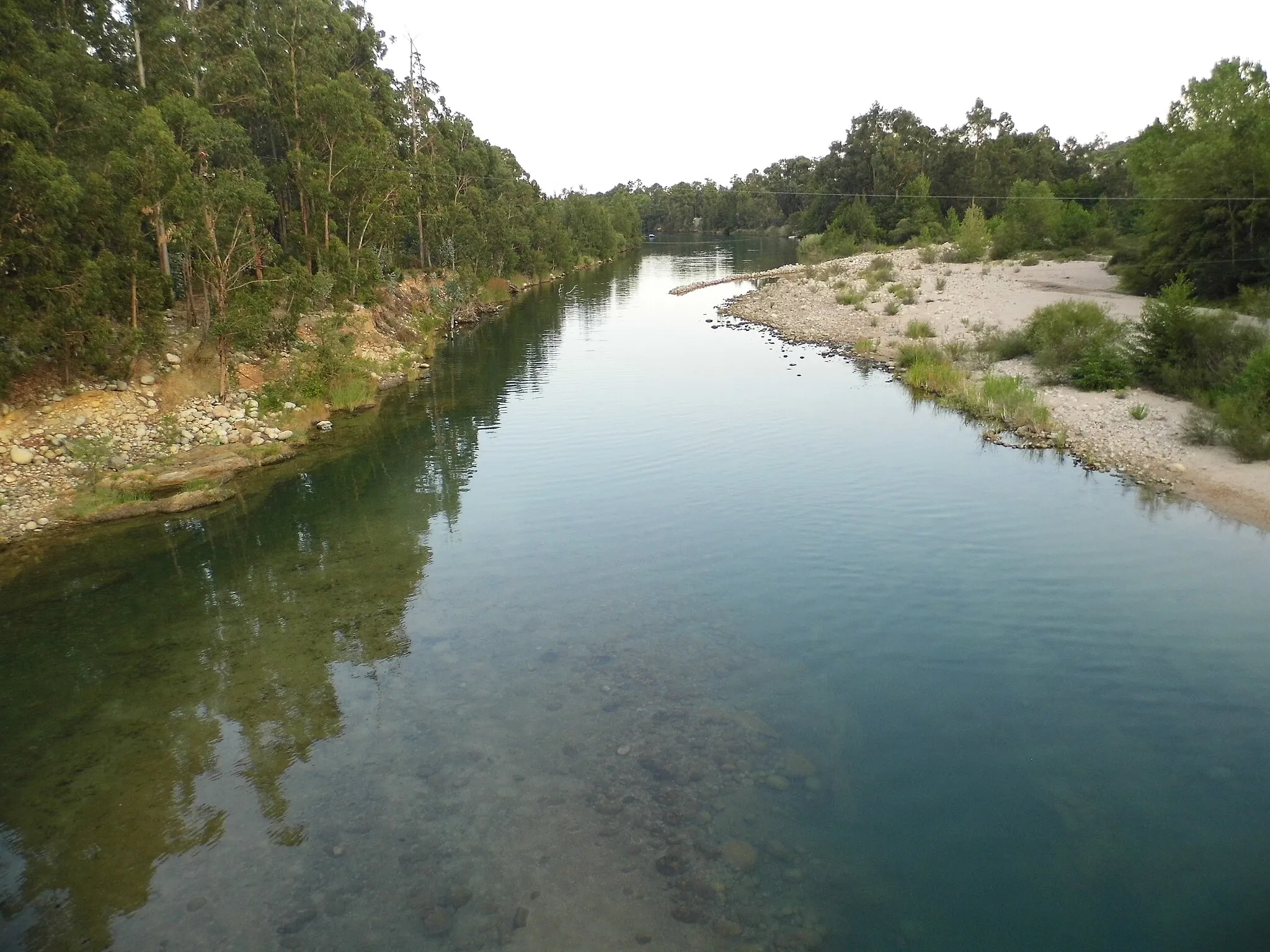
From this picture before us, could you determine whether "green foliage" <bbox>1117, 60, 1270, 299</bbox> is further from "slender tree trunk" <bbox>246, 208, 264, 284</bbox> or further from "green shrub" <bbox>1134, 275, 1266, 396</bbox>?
"slender tree trunk" <bbox>246, 208, 264, 284</bbox>

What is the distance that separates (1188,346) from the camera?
25219 mm

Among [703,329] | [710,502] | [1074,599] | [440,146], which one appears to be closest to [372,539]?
[710,502]

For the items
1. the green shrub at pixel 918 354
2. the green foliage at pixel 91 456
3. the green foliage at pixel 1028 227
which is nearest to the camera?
the green foliage at pixel 91 456

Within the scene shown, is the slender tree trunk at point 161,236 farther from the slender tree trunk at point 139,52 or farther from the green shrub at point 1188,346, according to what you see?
the green shrub at point 1188,346

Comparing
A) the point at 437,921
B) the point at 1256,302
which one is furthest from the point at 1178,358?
the point at 437,921

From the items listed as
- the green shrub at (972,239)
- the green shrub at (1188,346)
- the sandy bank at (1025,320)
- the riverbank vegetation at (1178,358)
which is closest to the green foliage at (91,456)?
the sandy bank at (1025,320)

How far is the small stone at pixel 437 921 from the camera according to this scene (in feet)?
27.2

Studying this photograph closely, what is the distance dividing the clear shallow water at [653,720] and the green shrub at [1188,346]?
6.65m

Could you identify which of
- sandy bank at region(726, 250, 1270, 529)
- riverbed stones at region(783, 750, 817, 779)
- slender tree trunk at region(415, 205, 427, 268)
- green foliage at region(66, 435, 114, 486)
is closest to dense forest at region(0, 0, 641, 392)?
green foliage at region(66, 435, 114, 486)

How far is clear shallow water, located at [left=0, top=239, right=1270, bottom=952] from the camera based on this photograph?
28.0 feet

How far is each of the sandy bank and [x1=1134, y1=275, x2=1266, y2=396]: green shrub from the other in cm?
85

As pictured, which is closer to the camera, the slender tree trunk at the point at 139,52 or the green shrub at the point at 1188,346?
the green shrub at the point at 1188,346

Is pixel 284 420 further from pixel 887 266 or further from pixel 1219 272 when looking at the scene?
pixel 887 266

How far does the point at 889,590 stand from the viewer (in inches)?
589
